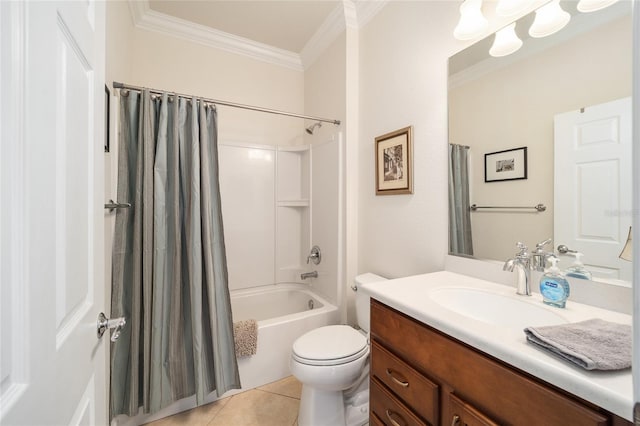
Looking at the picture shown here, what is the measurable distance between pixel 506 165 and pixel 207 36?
248cm

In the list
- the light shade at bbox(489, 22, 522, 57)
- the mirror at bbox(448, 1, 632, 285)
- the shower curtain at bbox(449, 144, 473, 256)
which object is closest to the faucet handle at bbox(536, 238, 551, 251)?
the mirror at bbox(448, 1, 632, 285)

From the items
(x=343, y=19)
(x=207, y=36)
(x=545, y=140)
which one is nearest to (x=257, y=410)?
(x=545, y=140)

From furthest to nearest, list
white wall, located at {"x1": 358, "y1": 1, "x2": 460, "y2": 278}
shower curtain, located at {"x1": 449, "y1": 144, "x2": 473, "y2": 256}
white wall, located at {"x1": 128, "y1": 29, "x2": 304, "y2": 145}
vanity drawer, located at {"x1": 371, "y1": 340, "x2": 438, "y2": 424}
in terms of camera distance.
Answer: white wall, located at {"x1": 128, "y1": 29, "x2": 304, "y2": 145}, white wall, located at {"x1": 358, "y1": 1, "x2": 460, "y2": 278}, shower curtain, located at {"x1": 449, "y1": 144, "x2": 473, "y2": 256}, vanity drawer, located at {"x1": 371, "y1": 340, "x2": 438, "y2": 424}

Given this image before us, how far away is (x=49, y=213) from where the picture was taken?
42 centimetres

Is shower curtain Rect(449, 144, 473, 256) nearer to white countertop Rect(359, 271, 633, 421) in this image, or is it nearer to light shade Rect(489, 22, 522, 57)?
white countertop Rect(359, 271, 633, 421)

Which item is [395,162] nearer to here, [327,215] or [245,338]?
[327,215]

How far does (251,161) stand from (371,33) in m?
1.42

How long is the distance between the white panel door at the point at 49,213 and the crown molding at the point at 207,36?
1861 millimetres

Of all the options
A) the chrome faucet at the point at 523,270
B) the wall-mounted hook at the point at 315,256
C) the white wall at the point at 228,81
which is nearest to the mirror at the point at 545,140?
the chrome faucet at the point at 523,270

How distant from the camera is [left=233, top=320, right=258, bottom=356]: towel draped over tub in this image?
5.39 feet

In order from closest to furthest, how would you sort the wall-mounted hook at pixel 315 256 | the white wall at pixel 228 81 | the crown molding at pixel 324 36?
the crown molding at pixel 324 36, the white wall at pixel 228 81, the wall-mounted hook at pixel 315 256

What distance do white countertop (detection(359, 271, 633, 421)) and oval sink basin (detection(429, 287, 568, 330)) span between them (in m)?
0.02

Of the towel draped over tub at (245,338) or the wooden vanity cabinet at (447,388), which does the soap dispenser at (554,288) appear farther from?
the towel draped over tub at (245,338)

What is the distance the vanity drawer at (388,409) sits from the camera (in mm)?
865
